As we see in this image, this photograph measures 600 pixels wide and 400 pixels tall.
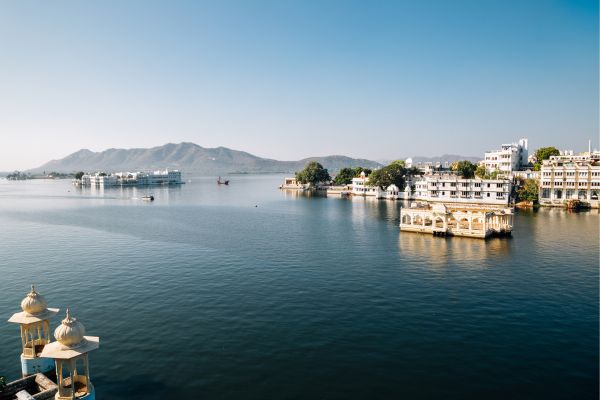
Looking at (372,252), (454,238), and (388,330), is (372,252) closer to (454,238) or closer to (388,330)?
(454,238)

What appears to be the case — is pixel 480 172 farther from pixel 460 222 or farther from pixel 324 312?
pixel 324 312

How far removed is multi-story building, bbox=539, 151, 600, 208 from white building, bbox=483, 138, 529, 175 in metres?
29.0

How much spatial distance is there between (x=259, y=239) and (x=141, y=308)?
3434 centimetres

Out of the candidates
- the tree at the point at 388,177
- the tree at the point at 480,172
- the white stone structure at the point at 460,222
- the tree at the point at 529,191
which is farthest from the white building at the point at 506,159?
the white stone structure at the point at 460,222

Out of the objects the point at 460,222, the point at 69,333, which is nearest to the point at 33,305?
the point at 69,333

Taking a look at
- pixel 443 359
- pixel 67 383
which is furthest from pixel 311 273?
pixel 67 383

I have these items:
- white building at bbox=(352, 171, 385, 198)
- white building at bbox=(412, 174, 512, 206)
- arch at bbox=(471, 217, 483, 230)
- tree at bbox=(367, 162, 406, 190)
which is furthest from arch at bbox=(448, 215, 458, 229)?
white building at bbox=(352, 171, 385, 198)

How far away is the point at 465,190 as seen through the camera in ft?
402

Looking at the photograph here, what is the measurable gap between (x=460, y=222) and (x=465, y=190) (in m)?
55.4

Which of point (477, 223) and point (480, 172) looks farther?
point (480, 172)

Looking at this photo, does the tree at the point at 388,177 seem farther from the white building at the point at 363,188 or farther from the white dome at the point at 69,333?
the white dome at the point at 69,333

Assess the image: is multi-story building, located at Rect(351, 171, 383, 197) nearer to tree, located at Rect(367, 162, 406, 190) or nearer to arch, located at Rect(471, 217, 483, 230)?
tree, located at Rect(367, 162, 406, 190)

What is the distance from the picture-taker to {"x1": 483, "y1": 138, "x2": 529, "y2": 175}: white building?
493 feet

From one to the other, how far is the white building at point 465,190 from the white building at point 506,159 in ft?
99.7
